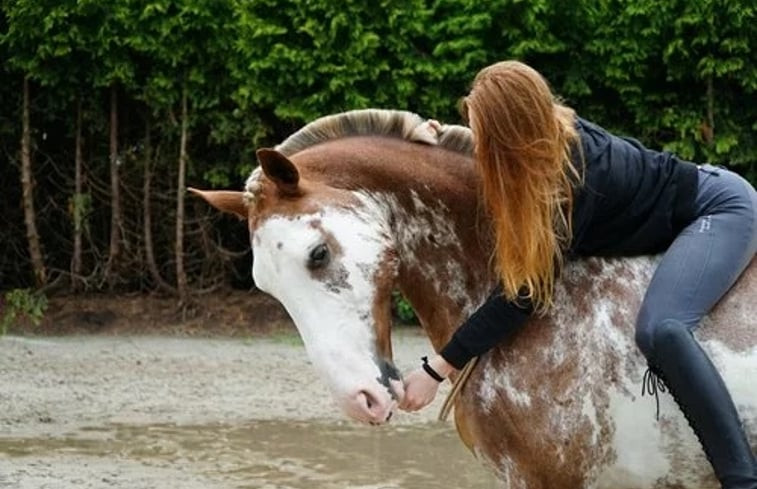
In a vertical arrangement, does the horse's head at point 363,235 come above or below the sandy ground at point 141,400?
above

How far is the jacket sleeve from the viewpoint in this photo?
3535 millimetres

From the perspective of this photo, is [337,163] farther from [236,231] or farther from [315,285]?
[236,231]

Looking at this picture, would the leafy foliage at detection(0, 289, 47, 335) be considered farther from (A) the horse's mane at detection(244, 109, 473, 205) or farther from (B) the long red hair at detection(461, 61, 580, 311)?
(B) the long red hair at detection(461, 61, 580, 311)

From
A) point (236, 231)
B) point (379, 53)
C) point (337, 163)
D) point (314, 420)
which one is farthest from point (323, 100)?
point (337, 163)

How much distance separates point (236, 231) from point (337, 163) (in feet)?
26.7

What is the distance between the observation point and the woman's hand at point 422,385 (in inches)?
143

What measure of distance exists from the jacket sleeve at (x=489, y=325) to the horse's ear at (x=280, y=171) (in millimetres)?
597

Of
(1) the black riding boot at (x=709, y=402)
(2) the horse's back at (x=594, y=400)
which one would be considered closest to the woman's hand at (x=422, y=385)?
(2) the horse's back at (x=594, y=400)

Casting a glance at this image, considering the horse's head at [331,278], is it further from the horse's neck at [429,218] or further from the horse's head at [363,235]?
the horse's neck at [429,218]

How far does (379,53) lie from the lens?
35.1 ft

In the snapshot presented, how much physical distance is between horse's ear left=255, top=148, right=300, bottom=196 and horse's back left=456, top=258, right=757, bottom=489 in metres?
0.73

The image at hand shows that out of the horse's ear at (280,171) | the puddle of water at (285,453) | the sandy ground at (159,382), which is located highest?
the horse's ear at (280,171)

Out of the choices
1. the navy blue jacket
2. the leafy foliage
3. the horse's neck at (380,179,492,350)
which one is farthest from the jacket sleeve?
the leafy foliage

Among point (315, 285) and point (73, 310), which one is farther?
point (73, 310)
